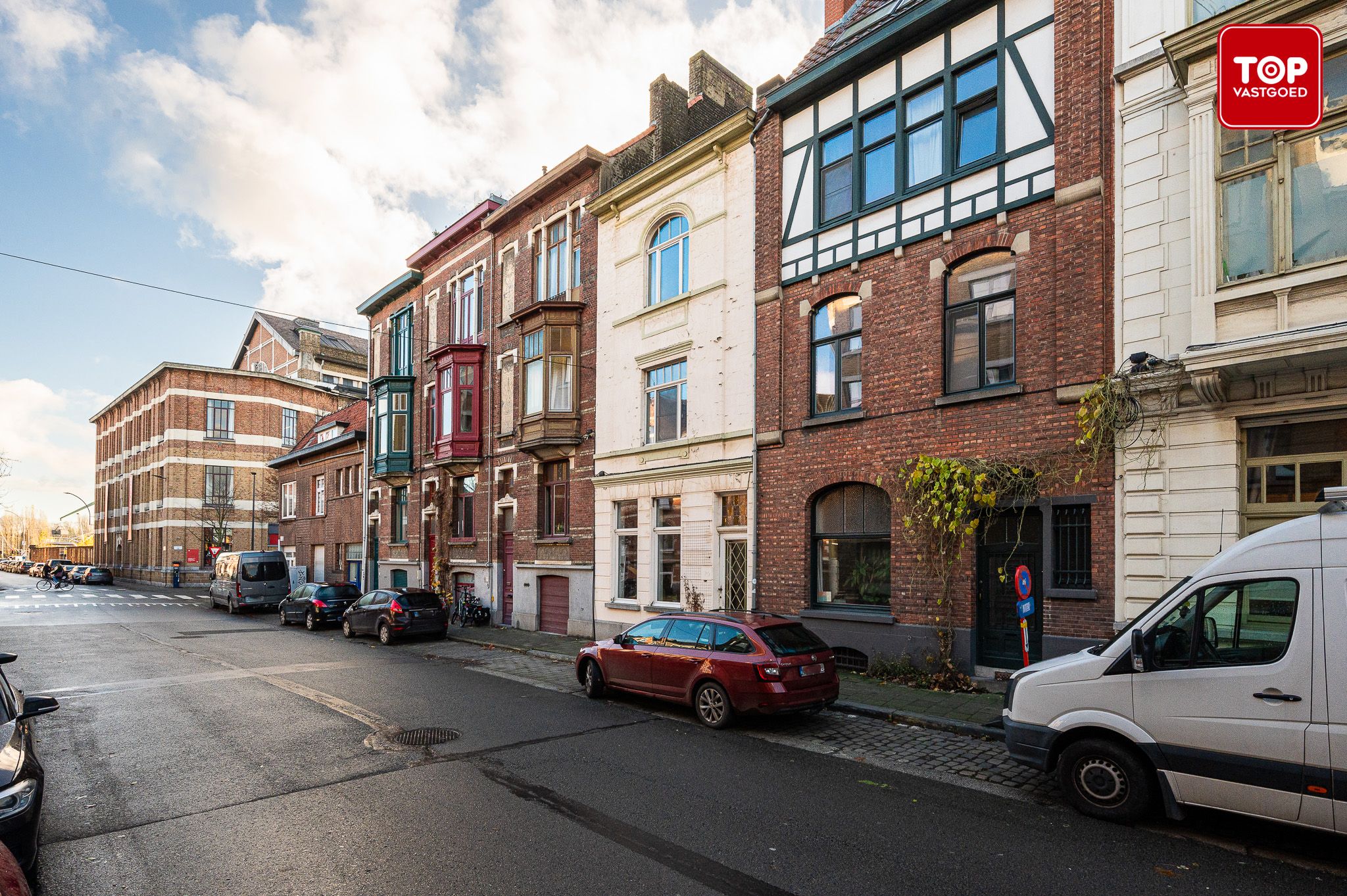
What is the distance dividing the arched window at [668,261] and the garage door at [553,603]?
26.4 feet

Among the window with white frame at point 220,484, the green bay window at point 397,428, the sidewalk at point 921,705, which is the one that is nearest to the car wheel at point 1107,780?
the sidewalk at point 921,705

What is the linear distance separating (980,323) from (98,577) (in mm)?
65662

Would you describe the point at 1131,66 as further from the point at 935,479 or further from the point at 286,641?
the point at 286,641

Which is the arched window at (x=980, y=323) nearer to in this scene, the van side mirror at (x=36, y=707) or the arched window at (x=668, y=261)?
the arched window at (x=668, y=261)

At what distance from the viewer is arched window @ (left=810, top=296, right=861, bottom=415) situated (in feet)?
46.4

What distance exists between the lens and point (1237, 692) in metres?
5.76

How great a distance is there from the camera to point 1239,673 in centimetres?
579

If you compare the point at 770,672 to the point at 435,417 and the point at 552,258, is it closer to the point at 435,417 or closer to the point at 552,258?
the point at 552,258

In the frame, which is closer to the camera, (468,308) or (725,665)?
(725,665)

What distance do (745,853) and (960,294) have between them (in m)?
9.82

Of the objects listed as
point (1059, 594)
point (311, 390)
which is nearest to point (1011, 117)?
point (1059, 594)

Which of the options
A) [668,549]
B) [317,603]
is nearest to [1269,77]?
[668,549]

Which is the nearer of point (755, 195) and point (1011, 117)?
point (1011, 117)

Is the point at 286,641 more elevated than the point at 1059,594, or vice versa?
the point at 1059,594
